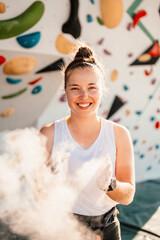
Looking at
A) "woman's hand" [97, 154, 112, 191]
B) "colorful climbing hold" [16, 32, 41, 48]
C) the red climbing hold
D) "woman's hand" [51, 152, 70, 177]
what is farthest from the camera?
the red climbing hold

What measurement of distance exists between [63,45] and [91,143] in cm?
129

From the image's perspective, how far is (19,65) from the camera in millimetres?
2402

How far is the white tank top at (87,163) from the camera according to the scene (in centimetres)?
Answer: 145

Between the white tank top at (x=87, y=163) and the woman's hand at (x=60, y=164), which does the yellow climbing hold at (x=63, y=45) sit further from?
the woman's hand at (x=60, y=164)

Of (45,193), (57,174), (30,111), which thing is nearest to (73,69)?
(57,174)

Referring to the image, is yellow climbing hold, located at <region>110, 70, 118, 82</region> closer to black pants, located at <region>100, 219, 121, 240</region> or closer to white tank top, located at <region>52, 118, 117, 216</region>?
white tank top, located at <region>52, 118, 117, 216</region>

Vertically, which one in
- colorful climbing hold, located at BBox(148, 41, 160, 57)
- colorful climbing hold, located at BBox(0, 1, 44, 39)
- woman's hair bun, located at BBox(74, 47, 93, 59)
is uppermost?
colorful climbing hold, located at BBox(0, 1, 44, 39)

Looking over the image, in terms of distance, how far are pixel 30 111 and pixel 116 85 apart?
3.20ft

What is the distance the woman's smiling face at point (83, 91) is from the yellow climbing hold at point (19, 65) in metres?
1.06

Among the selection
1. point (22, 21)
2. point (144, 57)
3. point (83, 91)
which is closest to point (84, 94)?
point (83, 91)

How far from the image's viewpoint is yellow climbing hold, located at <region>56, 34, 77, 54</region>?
2.45 meters

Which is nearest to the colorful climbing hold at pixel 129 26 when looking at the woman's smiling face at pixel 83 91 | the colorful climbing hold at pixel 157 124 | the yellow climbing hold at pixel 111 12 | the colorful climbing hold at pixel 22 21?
the yellow climbing hold at pixel 111 12

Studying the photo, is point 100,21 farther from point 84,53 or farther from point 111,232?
point 111,232

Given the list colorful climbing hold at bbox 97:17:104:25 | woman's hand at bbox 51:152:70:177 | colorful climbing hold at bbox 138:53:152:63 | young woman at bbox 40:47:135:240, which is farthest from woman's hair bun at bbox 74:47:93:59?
colorful climbing hold at bbox 138:53:152:63
